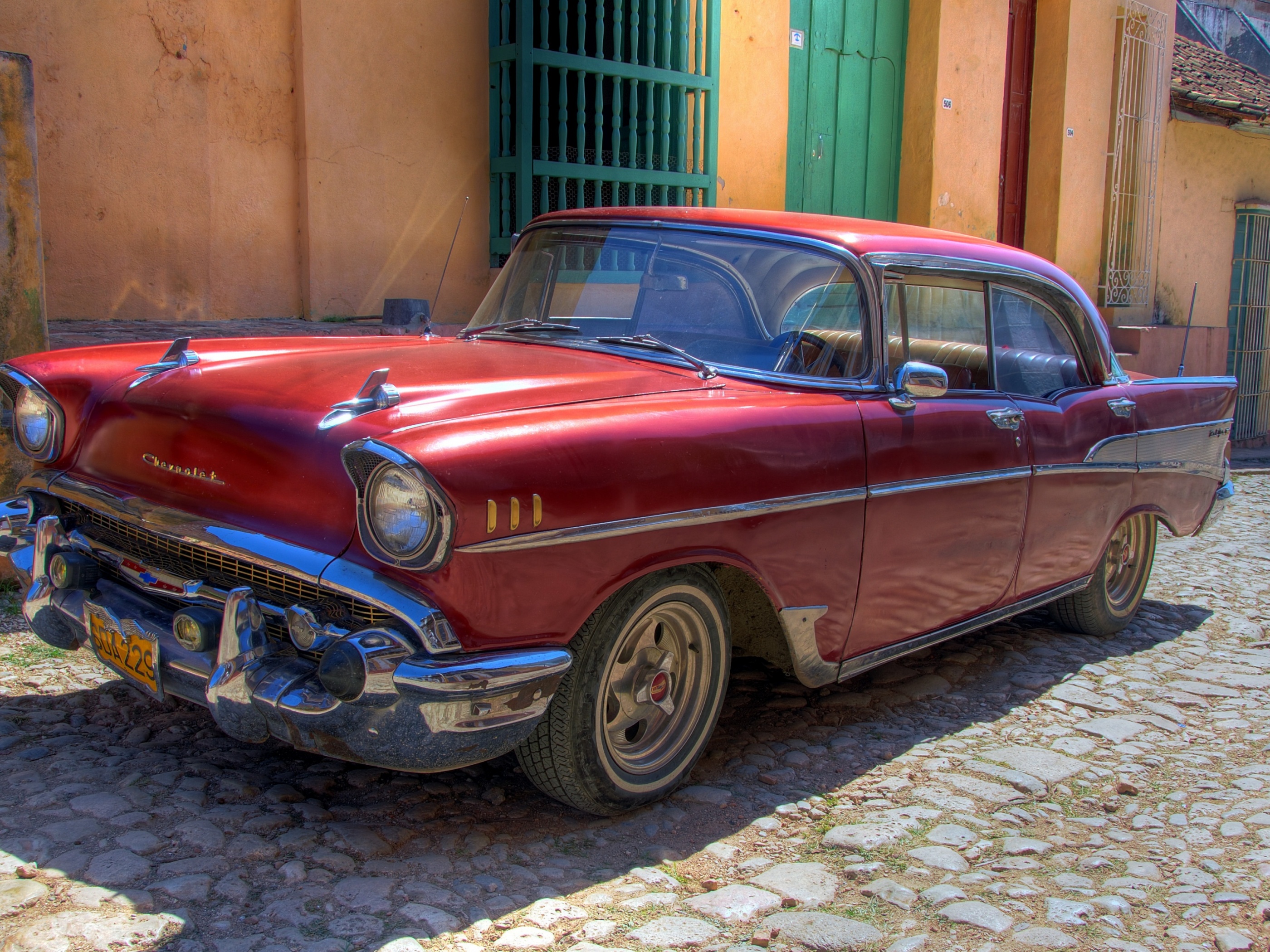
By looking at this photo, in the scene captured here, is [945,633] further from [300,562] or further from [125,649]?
[125,649]

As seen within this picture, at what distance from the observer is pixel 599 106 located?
22.1 feet

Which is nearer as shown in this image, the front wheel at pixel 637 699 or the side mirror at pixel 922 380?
the front wheel at pixel 637 699

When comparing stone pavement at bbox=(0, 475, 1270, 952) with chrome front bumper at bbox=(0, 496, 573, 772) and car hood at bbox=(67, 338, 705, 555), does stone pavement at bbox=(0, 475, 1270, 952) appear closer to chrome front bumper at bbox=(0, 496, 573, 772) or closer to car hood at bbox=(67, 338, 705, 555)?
chrome front bumper at bbox=(0, 496, 573, 772)

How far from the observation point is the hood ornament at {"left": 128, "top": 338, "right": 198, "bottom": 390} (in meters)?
2.99

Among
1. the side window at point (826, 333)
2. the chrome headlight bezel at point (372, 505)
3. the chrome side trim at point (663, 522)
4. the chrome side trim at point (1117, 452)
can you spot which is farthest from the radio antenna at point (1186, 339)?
the chrome headlight bezel at point (372, 505)

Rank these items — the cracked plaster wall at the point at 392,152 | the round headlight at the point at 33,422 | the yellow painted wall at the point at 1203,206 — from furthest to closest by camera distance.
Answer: the yellow painted wall at the point at 1203,206
the cracked plaster wall at the point at 392,152
the round headlight at the point at 33,422

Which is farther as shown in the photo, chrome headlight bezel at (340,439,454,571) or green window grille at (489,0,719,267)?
green window grille at (489,0,719,267)

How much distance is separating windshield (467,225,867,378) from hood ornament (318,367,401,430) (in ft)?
3.06

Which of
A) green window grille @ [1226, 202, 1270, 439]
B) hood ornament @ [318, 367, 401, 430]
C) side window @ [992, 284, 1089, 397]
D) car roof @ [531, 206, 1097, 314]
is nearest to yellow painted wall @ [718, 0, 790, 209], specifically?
side window @ [992, 284, 1089, 397]

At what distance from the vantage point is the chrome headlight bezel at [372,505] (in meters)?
→ 2.27

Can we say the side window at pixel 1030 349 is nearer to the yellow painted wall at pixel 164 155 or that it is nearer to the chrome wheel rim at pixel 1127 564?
the chrome wheel rim at pixel 1127 564

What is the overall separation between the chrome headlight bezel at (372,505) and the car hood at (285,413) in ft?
0.20

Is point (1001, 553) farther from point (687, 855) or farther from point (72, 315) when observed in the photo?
point (72, 315)

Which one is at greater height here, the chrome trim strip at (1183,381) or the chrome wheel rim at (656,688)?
the chrome trim strip at (1183,381)
